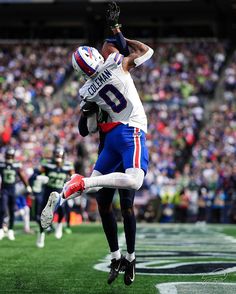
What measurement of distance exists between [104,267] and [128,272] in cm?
160

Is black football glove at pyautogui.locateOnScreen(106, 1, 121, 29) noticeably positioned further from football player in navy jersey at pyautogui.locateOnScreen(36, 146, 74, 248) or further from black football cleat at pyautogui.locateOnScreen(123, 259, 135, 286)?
football player in navy jersey at pyautogui.locateOnScreen(36, 146, 74, 248)

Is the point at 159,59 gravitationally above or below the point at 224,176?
above

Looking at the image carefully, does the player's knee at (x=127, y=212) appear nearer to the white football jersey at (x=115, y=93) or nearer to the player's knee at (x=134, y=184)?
the player's knee at (x=134, y=184)

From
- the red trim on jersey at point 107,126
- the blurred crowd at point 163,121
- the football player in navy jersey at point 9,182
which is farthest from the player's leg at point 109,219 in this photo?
the blurred crowd at point 163,121

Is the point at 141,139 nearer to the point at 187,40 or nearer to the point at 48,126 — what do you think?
the point at 48,126

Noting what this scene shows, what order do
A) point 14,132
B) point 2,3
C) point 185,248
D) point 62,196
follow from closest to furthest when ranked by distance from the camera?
point 62,196, point 185,248, point 14,132, point 2,3

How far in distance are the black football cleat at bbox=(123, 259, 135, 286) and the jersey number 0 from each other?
4.45 ft

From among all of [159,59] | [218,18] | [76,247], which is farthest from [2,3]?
[76,247]

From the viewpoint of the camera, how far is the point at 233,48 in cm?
2947

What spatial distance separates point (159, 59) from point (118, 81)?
22.4m

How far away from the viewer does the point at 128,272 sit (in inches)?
248

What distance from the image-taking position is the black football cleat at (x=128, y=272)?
624 centimetres

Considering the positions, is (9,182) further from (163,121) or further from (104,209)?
(163,121)

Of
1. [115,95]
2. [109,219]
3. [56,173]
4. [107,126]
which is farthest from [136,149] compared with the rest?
[56,173]
